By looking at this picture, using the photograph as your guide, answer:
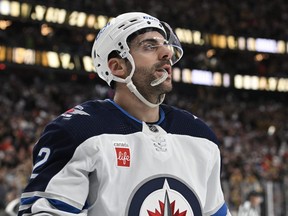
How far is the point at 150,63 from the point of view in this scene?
2.74 m

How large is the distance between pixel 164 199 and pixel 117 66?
599 millimetres

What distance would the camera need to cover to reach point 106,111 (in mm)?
2662

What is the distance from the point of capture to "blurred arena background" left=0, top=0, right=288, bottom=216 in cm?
1827

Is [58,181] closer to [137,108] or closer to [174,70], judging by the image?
[137,108]

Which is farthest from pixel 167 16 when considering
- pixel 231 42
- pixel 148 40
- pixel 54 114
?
pixel 148 40

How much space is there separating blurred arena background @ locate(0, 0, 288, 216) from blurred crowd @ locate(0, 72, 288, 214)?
39 mm

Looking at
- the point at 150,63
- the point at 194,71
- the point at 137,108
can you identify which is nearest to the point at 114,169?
the point at 137,108

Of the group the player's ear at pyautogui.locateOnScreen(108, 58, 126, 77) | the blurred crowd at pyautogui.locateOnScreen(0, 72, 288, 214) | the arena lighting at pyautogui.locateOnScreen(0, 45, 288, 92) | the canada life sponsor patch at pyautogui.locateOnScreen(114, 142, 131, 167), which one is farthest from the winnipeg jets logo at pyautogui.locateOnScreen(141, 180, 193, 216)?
the arena lighting at pyautogui.locateOnScreen(0, 45, 288, 92)

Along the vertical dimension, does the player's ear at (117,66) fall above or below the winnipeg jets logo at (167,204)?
above

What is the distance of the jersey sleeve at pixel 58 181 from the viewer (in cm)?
239

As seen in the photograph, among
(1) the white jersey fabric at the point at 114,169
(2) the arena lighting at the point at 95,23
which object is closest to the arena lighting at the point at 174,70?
(2) the arena lighting at the point at 95,23

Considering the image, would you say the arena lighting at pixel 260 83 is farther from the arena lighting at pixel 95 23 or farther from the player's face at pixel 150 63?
the player's face at pixel 150 63

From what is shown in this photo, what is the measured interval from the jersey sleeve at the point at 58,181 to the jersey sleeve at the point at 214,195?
20.7 inches

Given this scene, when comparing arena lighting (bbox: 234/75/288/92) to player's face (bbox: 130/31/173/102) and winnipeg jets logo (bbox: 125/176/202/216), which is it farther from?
winnipeg jets logo (bbox: 125/176/202/216)
